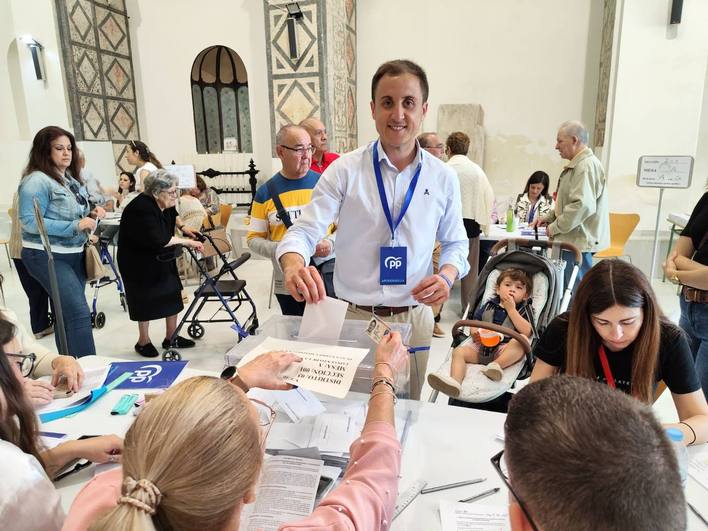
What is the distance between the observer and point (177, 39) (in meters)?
8.09

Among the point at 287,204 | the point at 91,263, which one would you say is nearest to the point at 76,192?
the point at 91,263

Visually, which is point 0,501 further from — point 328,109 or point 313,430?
point 328,109

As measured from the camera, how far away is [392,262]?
1.80 meters

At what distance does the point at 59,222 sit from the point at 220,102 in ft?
26.8

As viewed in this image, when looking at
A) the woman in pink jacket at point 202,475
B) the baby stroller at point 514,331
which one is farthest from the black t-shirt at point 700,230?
the woman in pink jacket at point 202,475

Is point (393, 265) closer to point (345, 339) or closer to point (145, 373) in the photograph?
point (345, 339)

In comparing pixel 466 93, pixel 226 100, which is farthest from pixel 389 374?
pixel 226 100

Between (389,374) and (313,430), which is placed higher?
(389,374)

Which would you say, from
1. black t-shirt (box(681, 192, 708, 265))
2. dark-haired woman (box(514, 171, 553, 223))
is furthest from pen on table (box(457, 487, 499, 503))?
dark-haired woman (box(514, 171, 553, 223))

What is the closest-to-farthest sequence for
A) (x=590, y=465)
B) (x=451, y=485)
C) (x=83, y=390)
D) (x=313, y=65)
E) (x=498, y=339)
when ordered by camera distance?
(x=590, y=465) → (x=451, y=485) → (x=83, y=390) → (x=498, y=339) → (x=313, y=65)

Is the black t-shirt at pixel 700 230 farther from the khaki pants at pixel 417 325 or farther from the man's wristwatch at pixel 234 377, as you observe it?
the man's wristwatch at pixel 234 377

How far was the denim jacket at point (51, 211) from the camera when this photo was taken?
9.76 ft

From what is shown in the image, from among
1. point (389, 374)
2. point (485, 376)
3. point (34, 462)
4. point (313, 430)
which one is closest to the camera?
point (34, 462)

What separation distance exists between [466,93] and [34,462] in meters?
7.52
